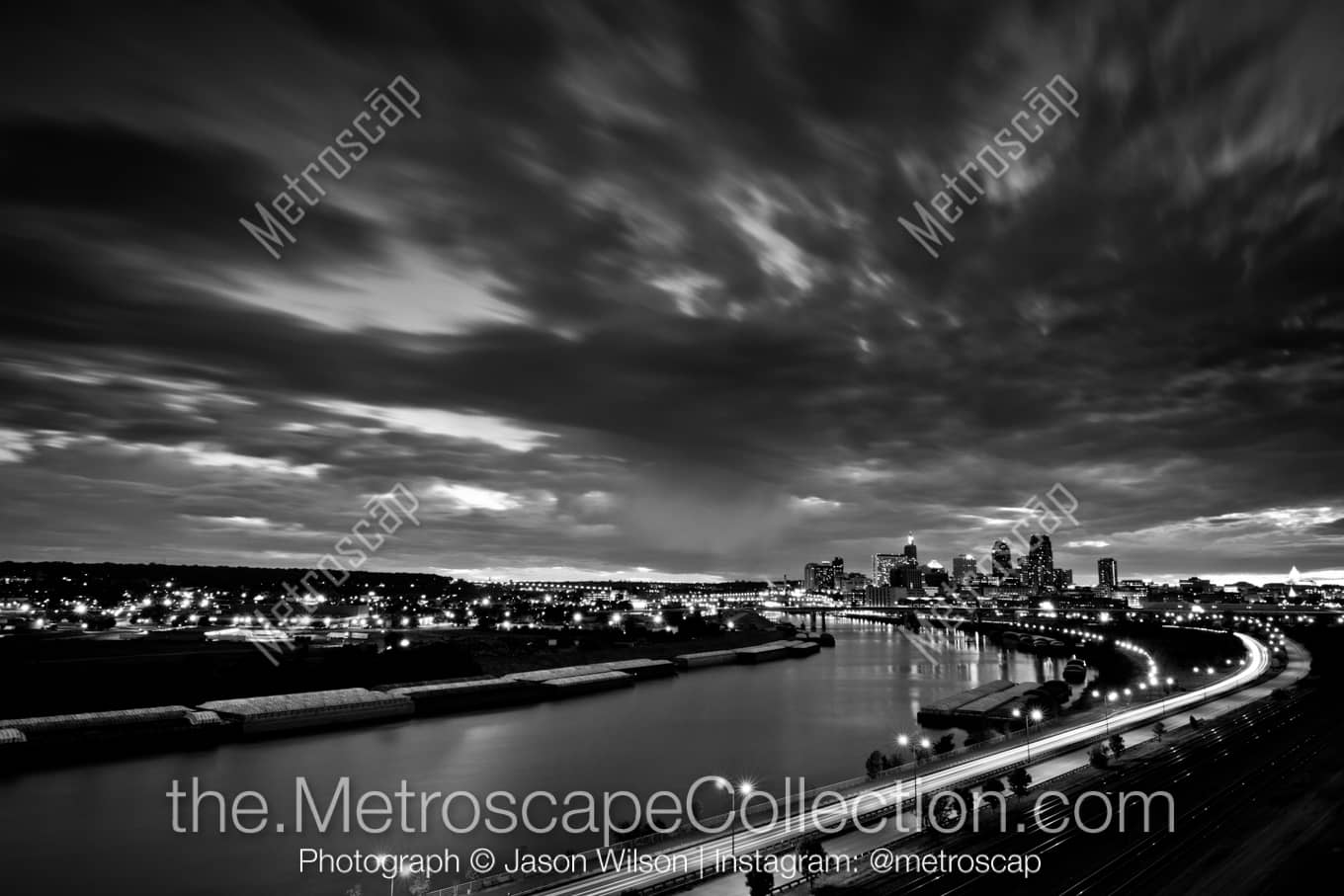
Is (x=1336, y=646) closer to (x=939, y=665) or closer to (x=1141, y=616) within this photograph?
(x=939, y=665)

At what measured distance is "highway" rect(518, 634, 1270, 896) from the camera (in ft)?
78.5

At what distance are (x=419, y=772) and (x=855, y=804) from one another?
29969 mm

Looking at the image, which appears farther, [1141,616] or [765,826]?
[1141,616]

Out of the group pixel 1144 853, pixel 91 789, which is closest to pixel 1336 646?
pixel 1144 853

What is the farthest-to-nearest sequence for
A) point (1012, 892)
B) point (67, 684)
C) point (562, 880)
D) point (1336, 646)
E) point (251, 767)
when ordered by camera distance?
1. point (1336, 646)
2. point (67, 684)
3. point (251, 767)
4. point (562, 880)
5. point (1012, 892)

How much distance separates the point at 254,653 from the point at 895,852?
8253cm

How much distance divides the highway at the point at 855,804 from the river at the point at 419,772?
354 inches

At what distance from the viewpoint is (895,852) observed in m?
25.3

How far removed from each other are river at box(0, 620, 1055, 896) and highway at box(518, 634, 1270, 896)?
8995mm

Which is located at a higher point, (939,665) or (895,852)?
(895,852)

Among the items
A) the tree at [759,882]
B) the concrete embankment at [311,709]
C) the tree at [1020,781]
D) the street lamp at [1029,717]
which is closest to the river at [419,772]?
the concrete embankment at [311,709]

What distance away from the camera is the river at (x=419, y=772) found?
3295 cm

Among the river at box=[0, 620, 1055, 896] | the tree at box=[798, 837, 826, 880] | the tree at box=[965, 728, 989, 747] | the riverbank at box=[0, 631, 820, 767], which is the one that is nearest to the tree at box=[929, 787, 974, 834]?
the tree at box=[798, 837, 826, 880]

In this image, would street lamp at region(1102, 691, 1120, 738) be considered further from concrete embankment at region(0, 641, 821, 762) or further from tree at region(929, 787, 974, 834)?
concrete embankment at region(0, 641, 821, 762)
